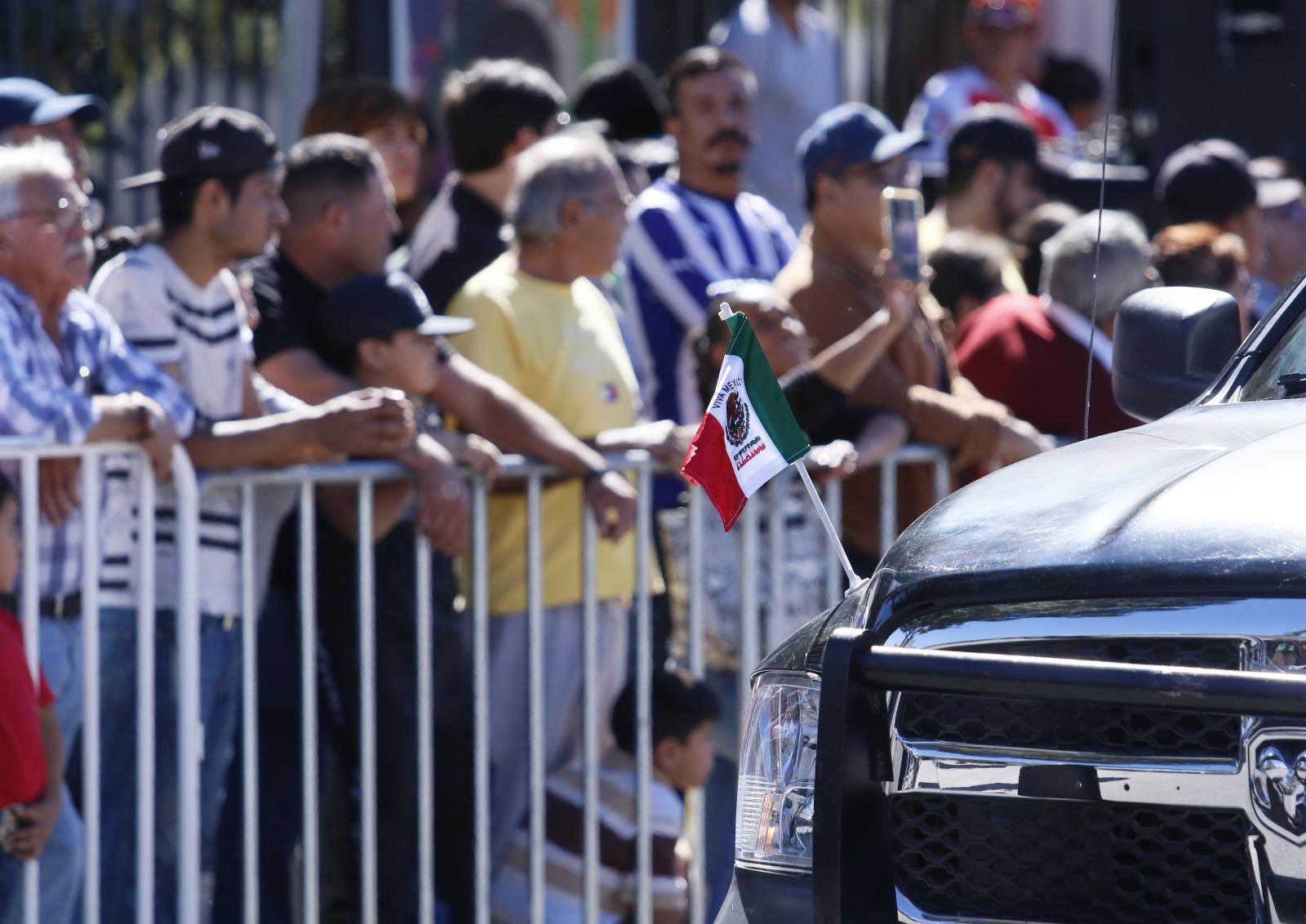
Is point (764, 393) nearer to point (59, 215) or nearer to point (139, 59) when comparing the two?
point (59, 215)

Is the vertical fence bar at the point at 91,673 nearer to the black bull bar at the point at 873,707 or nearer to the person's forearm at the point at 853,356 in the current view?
the black bull bar at the point at 873,707

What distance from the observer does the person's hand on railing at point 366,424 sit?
4.92 metres

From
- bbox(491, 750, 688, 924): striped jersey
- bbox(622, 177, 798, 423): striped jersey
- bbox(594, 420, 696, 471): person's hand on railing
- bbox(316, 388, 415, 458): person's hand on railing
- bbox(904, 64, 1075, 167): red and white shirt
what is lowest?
bbox(491, 750, 688, 924): striped jersey

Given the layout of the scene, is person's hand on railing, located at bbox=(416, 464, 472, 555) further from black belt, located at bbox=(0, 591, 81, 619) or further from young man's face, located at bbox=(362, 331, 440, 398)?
black belt, located at bbox=(0, 591, 81, 619)

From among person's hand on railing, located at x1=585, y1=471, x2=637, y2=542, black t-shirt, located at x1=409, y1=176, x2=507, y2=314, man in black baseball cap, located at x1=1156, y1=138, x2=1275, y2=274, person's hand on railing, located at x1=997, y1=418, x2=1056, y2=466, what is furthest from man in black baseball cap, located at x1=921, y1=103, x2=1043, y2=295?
person's hand on railing, located at x1=585, y1=471, x2=637, y2=542

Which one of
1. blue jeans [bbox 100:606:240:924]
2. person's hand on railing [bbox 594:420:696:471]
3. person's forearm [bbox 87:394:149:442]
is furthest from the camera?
person's hand on railing [bbox 594:420:696:471]

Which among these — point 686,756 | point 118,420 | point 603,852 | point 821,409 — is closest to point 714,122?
point 821,409

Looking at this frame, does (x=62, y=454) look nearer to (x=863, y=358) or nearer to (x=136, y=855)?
(x=136, y=855)

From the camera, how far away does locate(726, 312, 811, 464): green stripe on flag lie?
382cm

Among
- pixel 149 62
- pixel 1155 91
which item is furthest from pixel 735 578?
pixel 1155 91

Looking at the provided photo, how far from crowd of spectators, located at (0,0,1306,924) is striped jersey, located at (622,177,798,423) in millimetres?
13

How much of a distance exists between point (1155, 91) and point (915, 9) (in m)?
4.05

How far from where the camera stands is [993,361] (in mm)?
6836

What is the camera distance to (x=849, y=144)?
6.59 metres
